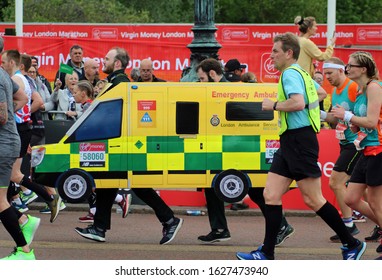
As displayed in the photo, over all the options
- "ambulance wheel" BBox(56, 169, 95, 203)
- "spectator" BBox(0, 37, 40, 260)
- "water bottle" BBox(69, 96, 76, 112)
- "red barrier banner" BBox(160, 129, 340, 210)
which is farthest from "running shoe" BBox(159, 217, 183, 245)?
"water bottle" BBox(69, 96, 76, 112)

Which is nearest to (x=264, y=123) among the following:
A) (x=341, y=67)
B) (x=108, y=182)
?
(x=341, y=67)

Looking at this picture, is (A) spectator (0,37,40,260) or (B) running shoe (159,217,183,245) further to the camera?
(B) running shoe (159,217,183,245)

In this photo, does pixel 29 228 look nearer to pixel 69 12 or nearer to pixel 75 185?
pixel 75 185

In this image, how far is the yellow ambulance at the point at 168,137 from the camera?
11844mm

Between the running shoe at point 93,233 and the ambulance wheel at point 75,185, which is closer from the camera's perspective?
the running shoe at point 93,233

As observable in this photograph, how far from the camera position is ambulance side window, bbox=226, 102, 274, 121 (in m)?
12.0

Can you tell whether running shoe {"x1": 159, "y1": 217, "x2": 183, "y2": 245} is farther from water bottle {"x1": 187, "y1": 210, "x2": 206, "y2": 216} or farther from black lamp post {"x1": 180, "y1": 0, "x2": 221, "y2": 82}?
black lamp post {"x1": 180, "y1": 0, "x2": 221, "y2": 82}

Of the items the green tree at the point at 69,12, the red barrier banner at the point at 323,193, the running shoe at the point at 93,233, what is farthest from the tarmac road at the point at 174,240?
the green tree at the point at 69,12

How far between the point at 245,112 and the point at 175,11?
1425 inches

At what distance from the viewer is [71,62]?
1680 cm

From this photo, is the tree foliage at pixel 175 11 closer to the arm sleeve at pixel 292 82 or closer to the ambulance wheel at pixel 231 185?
the ambulance wheel at pixel 231 185

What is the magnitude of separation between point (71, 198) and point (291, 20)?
39855 mm

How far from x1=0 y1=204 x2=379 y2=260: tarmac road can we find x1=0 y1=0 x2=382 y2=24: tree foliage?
23.8 m

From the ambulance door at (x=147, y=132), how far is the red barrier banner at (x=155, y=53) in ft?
28.1
